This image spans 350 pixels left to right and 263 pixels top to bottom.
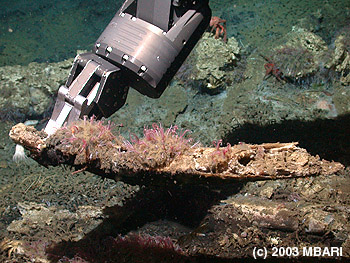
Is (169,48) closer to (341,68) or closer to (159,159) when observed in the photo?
(159,159)

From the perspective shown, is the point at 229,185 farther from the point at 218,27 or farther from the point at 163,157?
the point at 218,27

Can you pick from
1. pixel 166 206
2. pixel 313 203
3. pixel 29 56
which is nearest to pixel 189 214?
pixel 166 206

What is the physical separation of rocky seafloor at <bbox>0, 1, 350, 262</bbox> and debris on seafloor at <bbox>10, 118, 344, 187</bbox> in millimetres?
612

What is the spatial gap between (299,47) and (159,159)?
491 centimetres

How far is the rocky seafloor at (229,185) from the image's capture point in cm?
339

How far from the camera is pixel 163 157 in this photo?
9.56 feet

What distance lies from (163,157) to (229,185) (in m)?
1.62

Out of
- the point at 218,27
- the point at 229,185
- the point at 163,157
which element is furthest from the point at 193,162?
the point at 218,27

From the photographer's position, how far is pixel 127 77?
3818mm

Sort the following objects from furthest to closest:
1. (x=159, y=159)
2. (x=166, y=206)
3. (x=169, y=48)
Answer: (x=166, y=206) < (x=169, y=48) < (x=159, y=159)

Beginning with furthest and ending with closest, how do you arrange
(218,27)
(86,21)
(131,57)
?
→ (86,21), (218,27), (131,57)

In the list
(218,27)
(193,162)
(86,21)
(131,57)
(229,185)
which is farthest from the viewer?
(86,21)

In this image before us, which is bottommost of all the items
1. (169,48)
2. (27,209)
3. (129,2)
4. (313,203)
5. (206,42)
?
(27,209)

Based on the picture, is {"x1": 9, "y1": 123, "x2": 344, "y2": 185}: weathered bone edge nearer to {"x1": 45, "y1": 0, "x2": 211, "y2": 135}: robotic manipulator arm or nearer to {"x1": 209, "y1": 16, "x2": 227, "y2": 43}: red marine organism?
{"x1": 45, "y1": 0, "x2": 211, "y2": 135}: robotic manipulator arm
